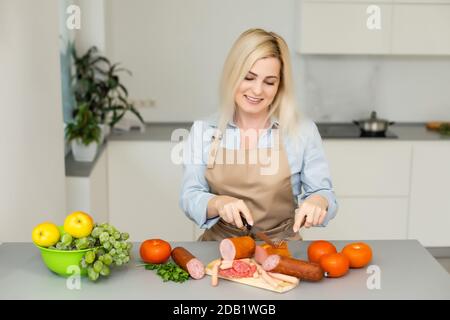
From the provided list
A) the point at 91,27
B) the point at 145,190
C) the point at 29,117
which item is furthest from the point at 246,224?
the point at 91,27

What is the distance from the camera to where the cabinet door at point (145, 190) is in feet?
→ 14.6

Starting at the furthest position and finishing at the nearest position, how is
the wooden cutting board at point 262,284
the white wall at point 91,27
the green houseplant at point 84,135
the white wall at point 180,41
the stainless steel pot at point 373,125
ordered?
the white wall at point 180,41, the stainless steel pot at point 373,125, the white wall at point 91,27, the green houseplant at point 84,135, the wooden cutting board at point 262,284

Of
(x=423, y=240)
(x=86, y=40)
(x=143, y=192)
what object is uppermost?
(x=86, y=40)

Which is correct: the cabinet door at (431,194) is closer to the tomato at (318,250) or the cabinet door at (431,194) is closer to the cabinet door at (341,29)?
the cabinet door at (341,29)

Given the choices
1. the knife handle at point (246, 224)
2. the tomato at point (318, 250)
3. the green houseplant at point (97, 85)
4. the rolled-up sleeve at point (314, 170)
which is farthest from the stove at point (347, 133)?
the tomato at point (318, 250)

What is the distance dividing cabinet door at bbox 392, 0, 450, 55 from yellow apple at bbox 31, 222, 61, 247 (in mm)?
3174

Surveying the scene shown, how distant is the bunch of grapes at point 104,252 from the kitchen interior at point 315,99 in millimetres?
1628

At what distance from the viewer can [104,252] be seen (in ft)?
6.53

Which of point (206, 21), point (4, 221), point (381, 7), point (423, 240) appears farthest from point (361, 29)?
point (4, 221)

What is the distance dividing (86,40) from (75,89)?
0.36m

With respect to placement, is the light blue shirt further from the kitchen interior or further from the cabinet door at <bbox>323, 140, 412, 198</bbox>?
the cabinet door at <bbox>323, 140, 412, 198</bbox>
